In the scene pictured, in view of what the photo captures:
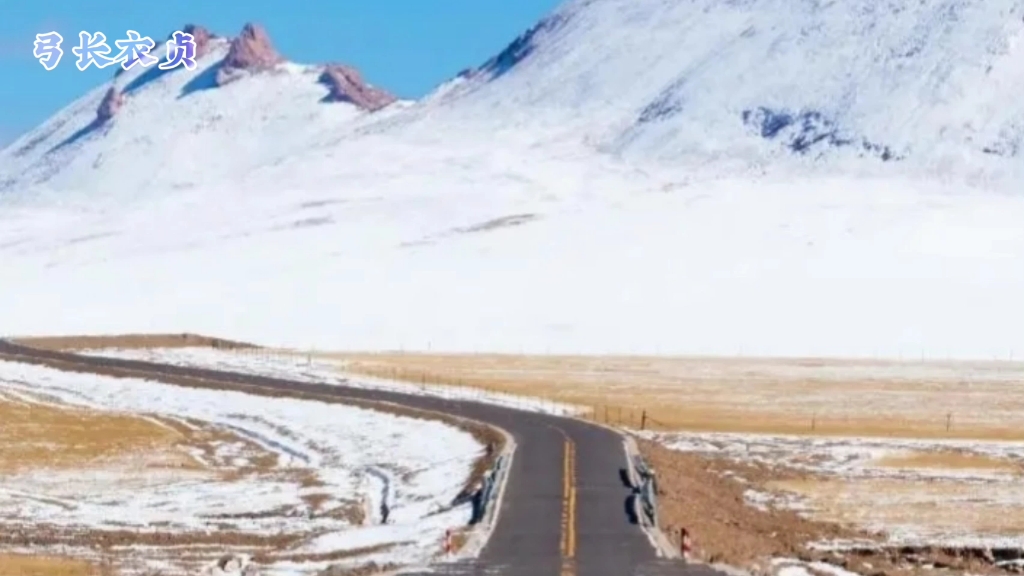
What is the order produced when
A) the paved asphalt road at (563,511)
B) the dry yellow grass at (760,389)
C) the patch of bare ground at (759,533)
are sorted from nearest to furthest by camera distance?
the paved asphalt road at (563,511) < the patch of bare ground at (759,533) < the dry yellow grass at (760,389)

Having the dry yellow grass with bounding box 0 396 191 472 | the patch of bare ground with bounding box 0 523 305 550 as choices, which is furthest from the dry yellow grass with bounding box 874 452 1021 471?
the patch of bare ground with bounding box 0 523 305 550

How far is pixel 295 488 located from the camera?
163 feet

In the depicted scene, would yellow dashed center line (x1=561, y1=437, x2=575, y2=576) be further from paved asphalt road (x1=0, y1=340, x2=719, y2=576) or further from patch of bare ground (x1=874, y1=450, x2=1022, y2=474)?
patch of bare ground (x1=874, y1=450, x2=1022, y2=474)

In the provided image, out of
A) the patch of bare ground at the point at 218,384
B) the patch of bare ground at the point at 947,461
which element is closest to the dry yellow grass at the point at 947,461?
the patch of bare ground at the point at 947,461

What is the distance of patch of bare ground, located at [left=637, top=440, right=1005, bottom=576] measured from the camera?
117 ft

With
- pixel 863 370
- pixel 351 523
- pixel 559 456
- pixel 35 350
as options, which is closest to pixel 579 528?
pixel 351 523

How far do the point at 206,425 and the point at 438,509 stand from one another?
27260 mm

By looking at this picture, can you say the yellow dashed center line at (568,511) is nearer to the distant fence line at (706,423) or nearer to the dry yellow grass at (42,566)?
the dry yellow grass at (42,566)

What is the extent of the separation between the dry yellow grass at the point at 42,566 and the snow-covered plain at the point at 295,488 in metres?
1.17

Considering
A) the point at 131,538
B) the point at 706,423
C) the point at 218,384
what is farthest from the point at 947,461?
the point at 218,384

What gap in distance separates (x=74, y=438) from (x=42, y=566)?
29427 millimetres

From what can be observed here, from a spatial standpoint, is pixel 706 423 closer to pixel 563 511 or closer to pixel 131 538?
pixel 563 511

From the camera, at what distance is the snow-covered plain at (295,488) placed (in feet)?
123

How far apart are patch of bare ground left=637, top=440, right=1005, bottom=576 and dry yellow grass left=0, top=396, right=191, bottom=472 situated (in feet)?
51.3
